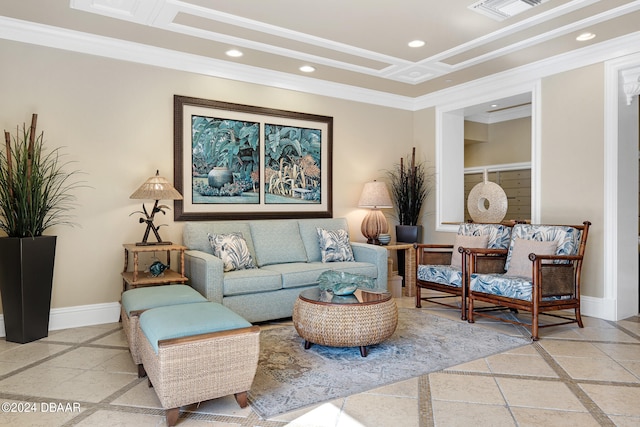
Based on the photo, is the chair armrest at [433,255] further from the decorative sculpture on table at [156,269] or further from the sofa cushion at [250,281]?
the decorative sculpture on table at [156,269]

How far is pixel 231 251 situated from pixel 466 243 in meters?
2.38

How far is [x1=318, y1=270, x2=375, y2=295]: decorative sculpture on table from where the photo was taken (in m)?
3.31

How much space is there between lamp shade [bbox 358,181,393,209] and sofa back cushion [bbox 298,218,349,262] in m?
0.49

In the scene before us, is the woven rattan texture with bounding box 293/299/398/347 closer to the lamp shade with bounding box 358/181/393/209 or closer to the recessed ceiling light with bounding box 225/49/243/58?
the lamp shade with bounding box 358/181/393/209

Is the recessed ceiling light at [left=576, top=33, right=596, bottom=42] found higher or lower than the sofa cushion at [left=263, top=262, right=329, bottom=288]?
higher

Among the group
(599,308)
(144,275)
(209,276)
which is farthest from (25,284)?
(599,308)

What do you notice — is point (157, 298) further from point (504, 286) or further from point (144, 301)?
point (504, 286)

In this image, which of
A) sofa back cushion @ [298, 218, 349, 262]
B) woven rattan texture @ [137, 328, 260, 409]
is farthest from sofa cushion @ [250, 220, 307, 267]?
woven rattan texture @ [137, 328, 260, 409]

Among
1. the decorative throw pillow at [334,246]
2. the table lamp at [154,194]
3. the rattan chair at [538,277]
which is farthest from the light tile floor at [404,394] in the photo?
the decorative throw pillow at [334,246]

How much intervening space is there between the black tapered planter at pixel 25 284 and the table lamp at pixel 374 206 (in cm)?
338

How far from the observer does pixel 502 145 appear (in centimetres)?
773

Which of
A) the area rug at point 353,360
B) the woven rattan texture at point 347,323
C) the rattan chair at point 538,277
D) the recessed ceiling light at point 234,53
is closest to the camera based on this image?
the area rug at point 353,360

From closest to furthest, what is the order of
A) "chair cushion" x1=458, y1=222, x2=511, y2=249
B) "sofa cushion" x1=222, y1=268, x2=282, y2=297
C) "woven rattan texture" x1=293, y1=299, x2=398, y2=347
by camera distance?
"woven rattan texture" x1=293, y1=299, x2=398, y2=347 → "sofa cushion" x1=222, y1=268, x2=282, y2=297 → "chair cushion" x1=458, y1=222, x2=511, y2=249

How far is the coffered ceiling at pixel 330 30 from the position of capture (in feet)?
11.1
